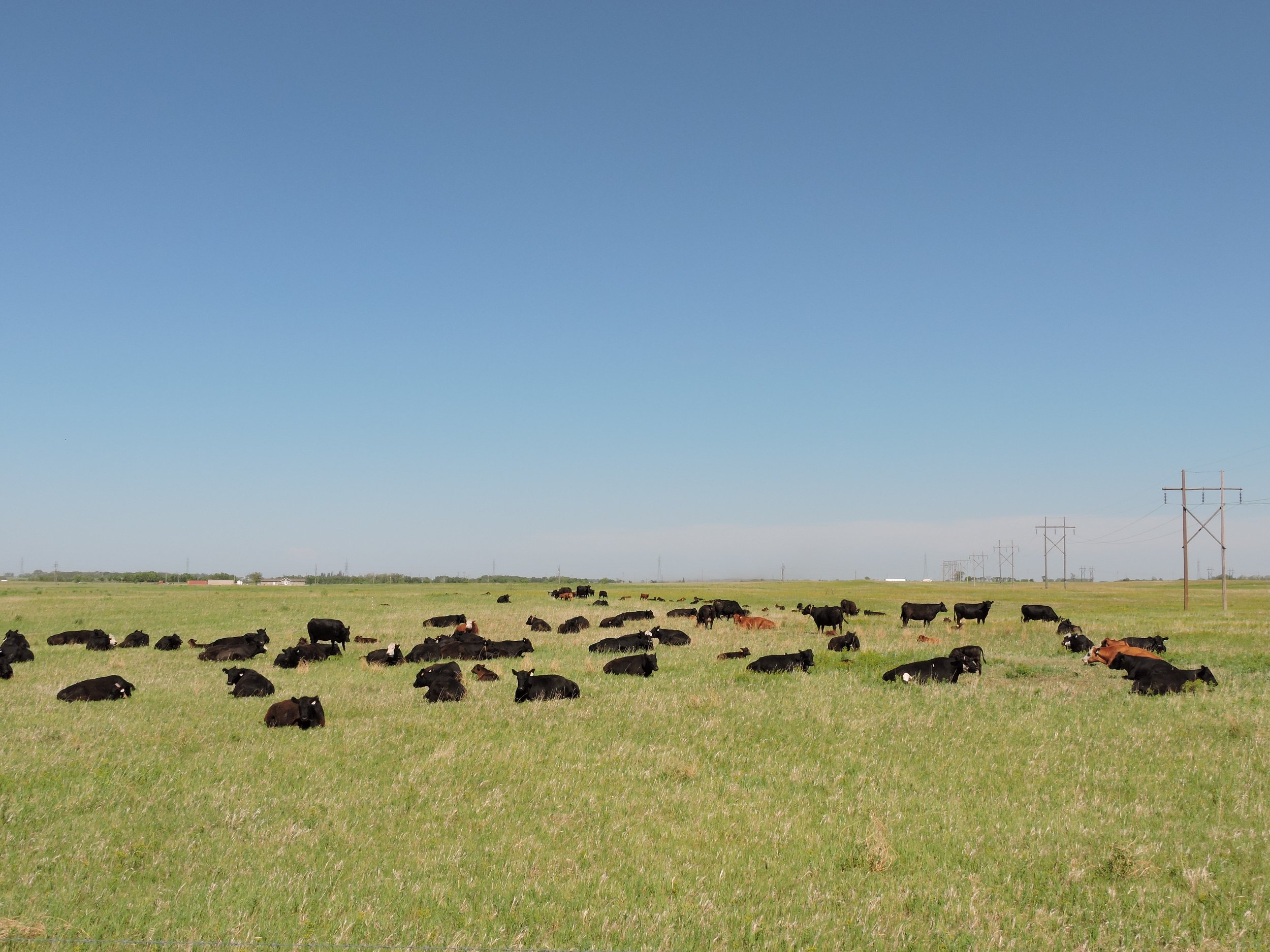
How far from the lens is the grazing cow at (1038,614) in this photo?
39156 millimetres

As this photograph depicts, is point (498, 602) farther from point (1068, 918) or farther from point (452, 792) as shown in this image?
point (1068, 918)

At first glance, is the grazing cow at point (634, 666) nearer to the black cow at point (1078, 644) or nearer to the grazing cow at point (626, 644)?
the grazing cow at point (626, 644)

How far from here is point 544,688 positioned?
51.0 feet

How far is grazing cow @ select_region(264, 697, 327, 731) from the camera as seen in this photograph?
507 inches

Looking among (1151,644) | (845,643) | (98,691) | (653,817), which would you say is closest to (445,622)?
(845,643)

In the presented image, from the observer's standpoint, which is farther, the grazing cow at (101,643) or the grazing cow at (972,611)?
the grazing cow at (972,611)

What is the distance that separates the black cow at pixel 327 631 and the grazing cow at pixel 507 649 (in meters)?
6.24

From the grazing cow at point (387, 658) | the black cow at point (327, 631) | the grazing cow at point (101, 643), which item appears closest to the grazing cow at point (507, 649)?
the grazing cow at point (387, 658)

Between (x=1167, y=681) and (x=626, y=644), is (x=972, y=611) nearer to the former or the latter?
(x=626, y=644)

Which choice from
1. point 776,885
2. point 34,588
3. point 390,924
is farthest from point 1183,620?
point 34,588

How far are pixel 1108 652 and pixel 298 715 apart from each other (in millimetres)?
20611

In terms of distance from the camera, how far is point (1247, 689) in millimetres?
16516

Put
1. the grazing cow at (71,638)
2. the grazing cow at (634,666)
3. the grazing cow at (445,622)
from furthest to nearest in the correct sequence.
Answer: the grazing cow at (445,622)
the grazing cow at (71,638)
the grazing cow at (634,666)

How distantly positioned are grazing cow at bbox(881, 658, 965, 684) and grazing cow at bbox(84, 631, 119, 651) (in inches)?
898
